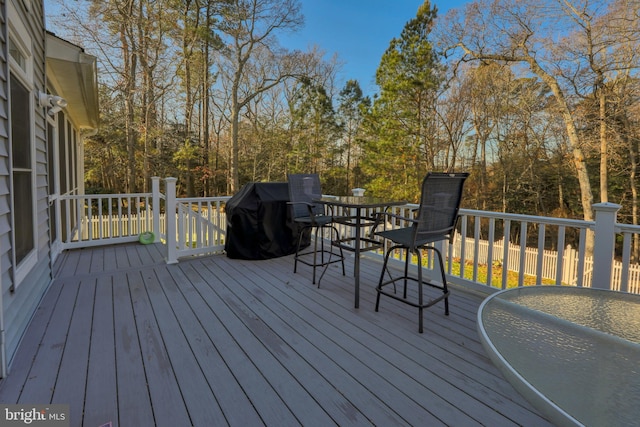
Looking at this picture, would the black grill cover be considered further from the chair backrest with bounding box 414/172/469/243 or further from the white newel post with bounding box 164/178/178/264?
the chair backrest with bounding box 414/172/469/243

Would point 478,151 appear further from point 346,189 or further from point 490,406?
point 490,406

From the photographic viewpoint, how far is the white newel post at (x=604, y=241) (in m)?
2.30

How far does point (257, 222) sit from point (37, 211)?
219 centimetres

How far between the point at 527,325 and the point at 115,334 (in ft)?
8.04

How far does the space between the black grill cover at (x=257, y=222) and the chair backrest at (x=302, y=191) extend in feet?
2.08

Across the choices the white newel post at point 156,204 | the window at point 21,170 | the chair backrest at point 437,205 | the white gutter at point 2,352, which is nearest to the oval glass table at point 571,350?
the chair backrest at point 437,205

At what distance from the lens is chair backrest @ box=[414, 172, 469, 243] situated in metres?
2.27

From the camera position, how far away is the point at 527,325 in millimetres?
1019

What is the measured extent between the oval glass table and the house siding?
2528 mm

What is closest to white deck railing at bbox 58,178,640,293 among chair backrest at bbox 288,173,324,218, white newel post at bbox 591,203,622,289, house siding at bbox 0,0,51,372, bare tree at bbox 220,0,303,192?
white newel post at bbox 591,203,622,289

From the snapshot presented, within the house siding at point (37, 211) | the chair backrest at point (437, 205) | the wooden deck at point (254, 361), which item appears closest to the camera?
the wooden deck at point (254, 361)

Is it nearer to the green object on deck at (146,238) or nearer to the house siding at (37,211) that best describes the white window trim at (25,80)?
the house siding at (37,211)

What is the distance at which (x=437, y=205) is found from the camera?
2357mm

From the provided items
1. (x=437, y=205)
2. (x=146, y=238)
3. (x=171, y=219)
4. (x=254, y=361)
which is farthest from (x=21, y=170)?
(x=146, y=238)
